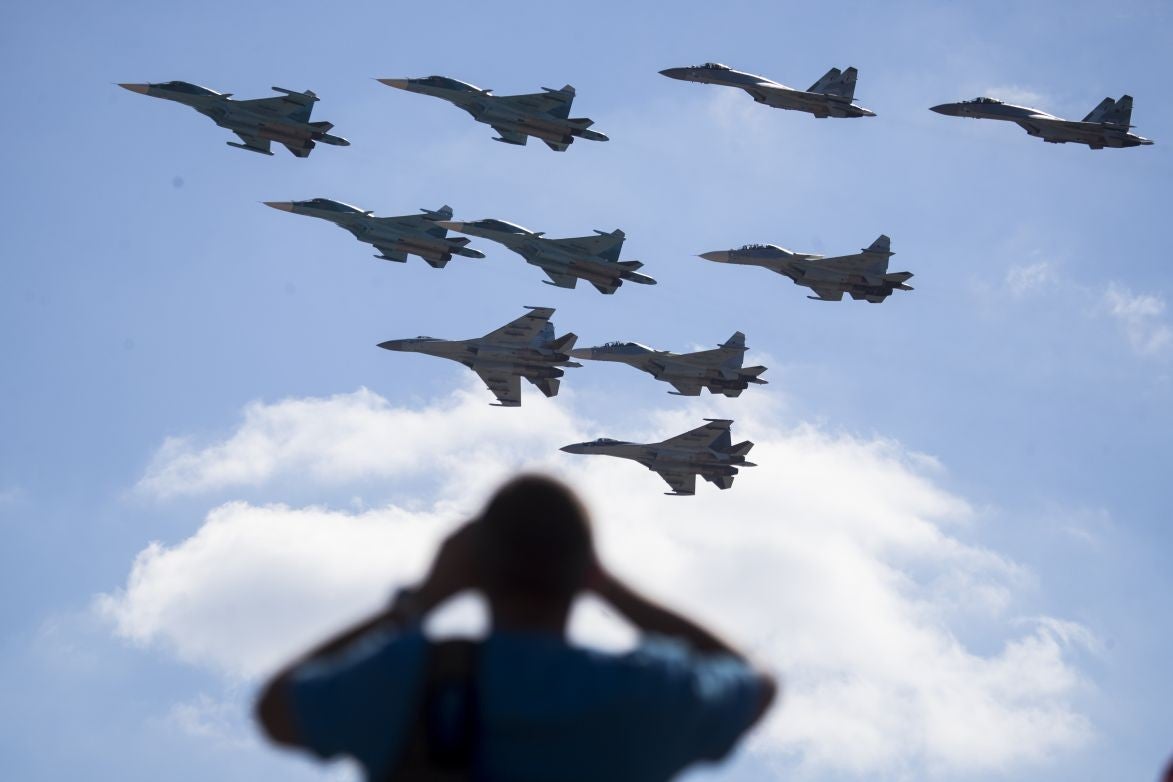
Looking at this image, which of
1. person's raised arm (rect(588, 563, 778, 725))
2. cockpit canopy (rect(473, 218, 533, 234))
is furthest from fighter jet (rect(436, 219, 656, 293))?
person's raised arm (rect(588, 563, 778, 725))

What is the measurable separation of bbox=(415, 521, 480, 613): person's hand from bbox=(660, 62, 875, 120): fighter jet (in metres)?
69.4

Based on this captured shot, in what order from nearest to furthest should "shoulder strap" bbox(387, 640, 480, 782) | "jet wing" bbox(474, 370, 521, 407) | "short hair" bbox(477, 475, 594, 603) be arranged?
"shoulder strap" bbox(387, 640, 480, 782) → "short hair" bbox(477, 475, 594, 603) → "jet wing" bbox(474, 370, 521, 407)

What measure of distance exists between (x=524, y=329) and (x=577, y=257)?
17.9ft

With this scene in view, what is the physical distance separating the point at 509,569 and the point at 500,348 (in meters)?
69.6

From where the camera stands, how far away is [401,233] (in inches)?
2891

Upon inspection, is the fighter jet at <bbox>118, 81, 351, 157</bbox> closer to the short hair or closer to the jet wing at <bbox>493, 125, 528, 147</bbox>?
the jet wing at <bbox>493, 125, 528, 147</bbox>

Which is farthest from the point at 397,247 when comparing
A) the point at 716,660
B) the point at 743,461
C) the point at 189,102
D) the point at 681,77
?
the point at 716,660

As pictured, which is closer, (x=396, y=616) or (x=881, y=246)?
(x=396, y=616)

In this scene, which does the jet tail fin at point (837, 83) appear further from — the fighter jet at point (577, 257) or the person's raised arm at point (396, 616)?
the person's raised arm at point (396, 616)

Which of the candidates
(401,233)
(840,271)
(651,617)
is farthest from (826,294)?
(651,617)

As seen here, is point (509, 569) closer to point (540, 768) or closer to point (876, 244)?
point (540, 768)

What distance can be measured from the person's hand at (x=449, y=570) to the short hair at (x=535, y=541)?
0.06m

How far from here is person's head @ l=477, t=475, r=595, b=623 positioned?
216 inches

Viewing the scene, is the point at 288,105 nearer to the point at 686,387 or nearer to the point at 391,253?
the point at 391,253
